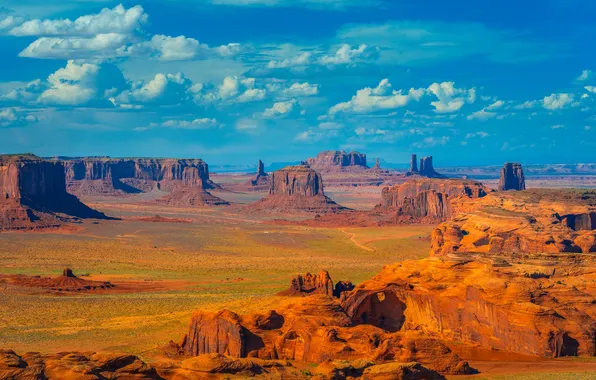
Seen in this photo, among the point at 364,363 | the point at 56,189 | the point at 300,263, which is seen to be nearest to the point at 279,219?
the point at 56,189

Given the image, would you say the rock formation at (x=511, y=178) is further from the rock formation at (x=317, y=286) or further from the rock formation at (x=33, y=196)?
the rock formation at (x=317, y=286)

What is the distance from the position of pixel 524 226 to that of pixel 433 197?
66.9 metres

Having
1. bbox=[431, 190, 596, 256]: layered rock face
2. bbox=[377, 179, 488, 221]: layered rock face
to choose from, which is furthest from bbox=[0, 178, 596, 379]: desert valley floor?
bbox=[431, 190, 596, 256]: layered rock face

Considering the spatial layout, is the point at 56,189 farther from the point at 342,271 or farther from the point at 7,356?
the point at 7,356

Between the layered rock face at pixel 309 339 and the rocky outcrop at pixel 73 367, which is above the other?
the rocky outcrop at pixel 73 367

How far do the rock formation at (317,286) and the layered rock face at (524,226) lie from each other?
11367 mm

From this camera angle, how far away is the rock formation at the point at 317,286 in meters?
59.9

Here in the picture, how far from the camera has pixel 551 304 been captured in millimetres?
43594

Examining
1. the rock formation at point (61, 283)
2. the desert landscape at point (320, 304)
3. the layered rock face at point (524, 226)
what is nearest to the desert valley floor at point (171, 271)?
the desert landscape at point (320, 304)

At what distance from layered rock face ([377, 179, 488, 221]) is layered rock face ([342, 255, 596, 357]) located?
89512 mm

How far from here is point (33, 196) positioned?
15275cm

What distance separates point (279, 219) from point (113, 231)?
1846 inches

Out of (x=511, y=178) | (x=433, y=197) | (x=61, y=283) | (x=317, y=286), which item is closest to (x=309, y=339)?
(x=317, y=286)

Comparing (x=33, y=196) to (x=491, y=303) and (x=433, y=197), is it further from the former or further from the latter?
(x=491, y=303)
